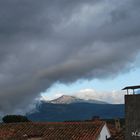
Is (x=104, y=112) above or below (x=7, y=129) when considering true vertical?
above


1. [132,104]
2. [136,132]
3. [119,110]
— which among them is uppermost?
[119,110]

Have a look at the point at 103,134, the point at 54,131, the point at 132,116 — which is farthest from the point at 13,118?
the point at 132,116

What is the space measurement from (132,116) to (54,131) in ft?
48.3

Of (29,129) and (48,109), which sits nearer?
(29,129)

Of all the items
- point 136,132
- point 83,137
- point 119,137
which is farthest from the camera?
point 83,137

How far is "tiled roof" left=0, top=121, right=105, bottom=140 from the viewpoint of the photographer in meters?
36.8

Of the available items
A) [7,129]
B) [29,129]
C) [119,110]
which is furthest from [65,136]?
[119,110]

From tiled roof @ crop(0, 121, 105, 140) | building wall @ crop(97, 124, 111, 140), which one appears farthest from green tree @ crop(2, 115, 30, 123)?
building wall @ crop(97, 124, 111, 140)

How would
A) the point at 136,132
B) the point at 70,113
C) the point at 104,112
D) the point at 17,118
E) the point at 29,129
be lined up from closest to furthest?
1. the point at 136,132
2. the point at 29,129
3. the point at 17,118
4. the point at 104,112
5. the point at 70,113

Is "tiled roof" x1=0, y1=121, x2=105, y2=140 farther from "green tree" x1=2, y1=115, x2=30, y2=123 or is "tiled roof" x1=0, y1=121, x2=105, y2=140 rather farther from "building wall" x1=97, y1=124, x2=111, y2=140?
"green tree" x1=2, y1=115, x2=30, y2=123

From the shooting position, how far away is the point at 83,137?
3631 cm

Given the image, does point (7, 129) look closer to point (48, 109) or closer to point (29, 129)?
point (29, 129)

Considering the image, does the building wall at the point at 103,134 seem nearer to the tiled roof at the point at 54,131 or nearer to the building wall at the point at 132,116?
the tiled roof at the point at 54,131

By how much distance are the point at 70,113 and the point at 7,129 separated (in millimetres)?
74062
